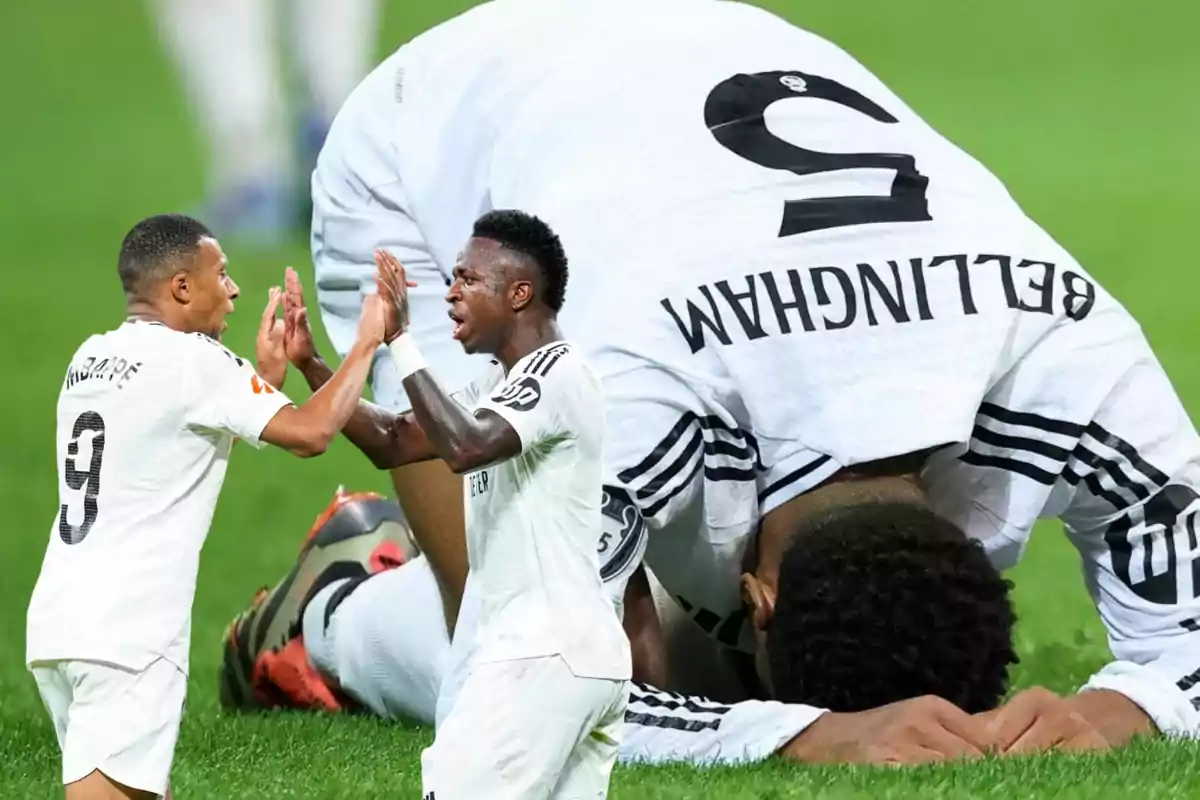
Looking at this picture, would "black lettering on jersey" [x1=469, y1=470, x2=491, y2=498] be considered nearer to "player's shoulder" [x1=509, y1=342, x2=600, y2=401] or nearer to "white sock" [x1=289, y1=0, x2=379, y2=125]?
"player's shoulder" [x1=509, y1=342, x2=600, y2=401]

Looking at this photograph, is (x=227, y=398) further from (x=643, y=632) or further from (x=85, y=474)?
(x=643, y=632)

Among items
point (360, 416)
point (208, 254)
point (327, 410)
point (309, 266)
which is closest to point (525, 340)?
point (327, 410)

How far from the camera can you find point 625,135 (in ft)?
15.8

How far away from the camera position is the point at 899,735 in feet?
12.9

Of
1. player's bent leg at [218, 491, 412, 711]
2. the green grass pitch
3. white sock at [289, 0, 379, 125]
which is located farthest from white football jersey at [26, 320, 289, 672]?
white sock at [289, 0, 379, 125]

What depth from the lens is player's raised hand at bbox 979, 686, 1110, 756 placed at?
4.05m

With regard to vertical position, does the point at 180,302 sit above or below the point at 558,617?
above

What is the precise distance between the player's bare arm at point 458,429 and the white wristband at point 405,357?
0.04 feet

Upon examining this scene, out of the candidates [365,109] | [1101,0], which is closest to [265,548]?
[365,109]

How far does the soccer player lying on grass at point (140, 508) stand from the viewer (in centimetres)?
357

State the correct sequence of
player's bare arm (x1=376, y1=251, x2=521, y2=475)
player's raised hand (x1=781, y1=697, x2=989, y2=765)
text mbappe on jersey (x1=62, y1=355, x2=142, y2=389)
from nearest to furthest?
player's bare arm (x1=376, y1=251, x2=521, y2=475) → text mbappe on jersey (x1=62, y1=355, x2=142, y2=389) → player's raised hand (x1=781, y1=697, x2=989, y2=765)

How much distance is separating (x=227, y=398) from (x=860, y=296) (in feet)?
4.17

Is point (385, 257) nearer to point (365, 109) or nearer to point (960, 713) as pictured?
point (960, 713)

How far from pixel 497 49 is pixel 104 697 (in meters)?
2.08
